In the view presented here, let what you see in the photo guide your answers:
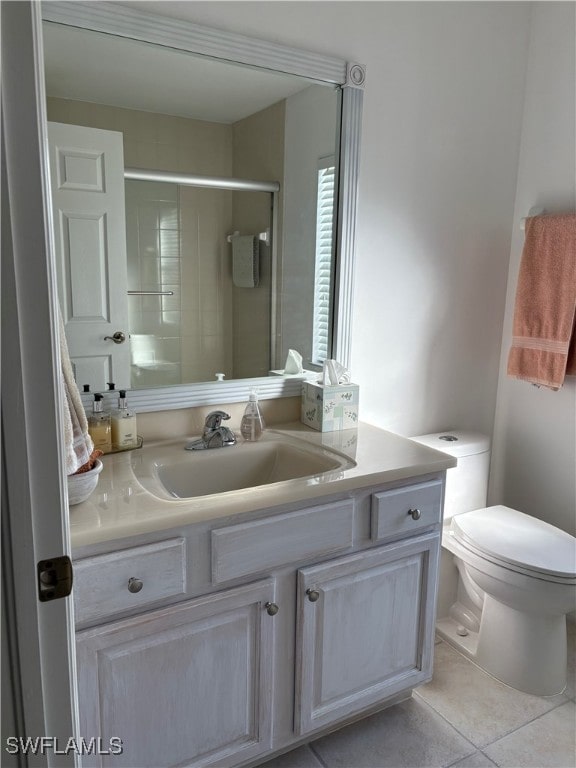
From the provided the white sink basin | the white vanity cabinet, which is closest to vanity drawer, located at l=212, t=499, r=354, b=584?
the white vanity cabinet

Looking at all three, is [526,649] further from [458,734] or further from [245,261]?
[245,261]

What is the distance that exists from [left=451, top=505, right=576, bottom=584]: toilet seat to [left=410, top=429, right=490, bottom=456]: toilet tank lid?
22cm

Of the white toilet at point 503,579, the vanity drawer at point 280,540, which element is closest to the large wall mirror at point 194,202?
the vanity drawer at point 280,540

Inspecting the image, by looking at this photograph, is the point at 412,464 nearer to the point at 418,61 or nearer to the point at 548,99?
the point at 418,61

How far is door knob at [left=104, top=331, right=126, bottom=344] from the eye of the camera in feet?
5.29

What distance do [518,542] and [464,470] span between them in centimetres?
33

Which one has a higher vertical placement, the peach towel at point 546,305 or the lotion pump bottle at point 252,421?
the peach towel at point 546,305

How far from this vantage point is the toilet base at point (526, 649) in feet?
6.32

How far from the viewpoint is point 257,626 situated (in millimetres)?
Result: 1411

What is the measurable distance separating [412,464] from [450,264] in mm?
976

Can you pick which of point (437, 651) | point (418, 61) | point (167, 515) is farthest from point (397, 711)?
point (418, 61)

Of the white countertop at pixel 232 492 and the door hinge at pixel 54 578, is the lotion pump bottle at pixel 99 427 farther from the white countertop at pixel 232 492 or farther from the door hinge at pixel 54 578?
the door hinge at pixel 54 578

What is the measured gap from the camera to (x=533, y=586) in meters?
1.80

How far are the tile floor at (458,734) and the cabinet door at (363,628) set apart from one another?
0.45ft
